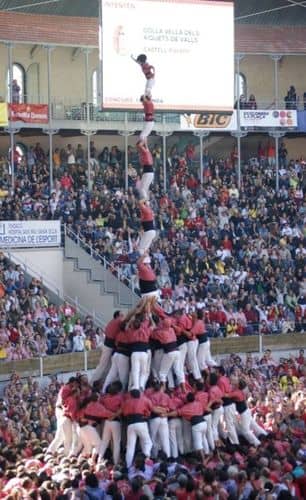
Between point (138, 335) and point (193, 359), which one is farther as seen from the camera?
point (193, 359)

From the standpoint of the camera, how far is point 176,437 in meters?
23.4

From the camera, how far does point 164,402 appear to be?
2300 cm

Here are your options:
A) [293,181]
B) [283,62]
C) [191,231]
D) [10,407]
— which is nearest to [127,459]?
[10,407]

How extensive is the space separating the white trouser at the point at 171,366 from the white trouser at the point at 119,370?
1.96 ft

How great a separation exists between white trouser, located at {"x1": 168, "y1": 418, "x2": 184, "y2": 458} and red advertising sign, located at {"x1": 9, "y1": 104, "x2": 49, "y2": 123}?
2052 cm

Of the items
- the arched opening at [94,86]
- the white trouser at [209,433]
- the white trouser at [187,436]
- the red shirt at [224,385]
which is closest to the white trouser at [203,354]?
the red shirt at [224,385]

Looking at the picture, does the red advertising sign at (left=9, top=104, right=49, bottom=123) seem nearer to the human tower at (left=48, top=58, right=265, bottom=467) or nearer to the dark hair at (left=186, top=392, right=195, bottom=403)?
the human tower at (left=48, top=58, right=265, bottom=467)

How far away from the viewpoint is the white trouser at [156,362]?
23880 mm

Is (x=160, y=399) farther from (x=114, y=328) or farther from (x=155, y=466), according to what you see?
(x=155, y=466)

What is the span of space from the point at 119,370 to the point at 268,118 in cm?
2414

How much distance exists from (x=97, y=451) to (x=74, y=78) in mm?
25959

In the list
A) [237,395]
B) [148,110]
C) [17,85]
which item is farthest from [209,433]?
[17,85]

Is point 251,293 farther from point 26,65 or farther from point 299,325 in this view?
point 26,65

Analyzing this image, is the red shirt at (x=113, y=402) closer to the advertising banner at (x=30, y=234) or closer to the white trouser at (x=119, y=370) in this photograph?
the white trouser at (x=119, y=370)
